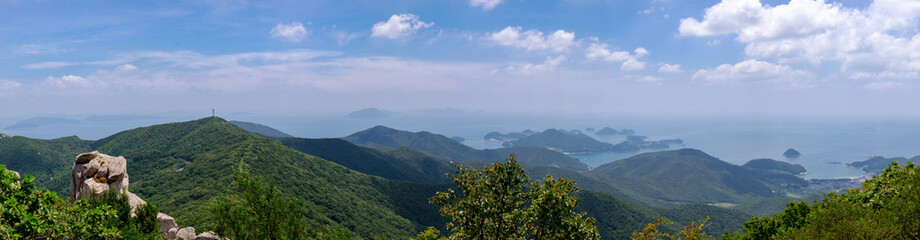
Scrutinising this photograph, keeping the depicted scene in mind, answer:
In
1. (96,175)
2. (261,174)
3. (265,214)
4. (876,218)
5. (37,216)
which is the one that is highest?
(37,216)

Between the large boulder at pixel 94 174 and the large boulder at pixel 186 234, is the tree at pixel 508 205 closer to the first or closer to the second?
the large boulder at pixel 186 234

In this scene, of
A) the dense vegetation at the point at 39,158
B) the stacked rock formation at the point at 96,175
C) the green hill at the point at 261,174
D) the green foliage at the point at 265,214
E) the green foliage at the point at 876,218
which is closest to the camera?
the green foliage at the point at 876,218

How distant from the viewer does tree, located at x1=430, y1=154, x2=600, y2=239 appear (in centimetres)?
1273

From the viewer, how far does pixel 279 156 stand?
12962 centimetres

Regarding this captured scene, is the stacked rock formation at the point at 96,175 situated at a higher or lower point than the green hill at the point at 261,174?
higher

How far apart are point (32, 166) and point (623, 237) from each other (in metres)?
231

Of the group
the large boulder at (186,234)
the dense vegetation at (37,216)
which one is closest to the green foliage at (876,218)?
the dense vegetation at (37,216)

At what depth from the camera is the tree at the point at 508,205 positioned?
12727mm

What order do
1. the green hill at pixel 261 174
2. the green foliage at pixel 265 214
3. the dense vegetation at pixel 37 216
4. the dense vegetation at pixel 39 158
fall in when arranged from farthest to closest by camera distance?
the dense vegetation at pixel 39 158 < the green hill at pixel 261 174 < the green foliage at pixel 265 214 < the dense vegetation at pixel 37 216

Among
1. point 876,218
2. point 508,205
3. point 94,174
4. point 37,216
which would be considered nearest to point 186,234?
point 94,174

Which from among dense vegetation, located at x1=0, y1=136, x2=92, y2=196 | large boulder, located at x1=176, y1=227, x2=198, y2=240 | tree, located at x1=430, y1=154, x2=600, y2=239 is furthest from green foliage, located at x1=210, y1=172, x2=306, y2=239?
dense vegetation, located at x1=0, y1=136, x2=92, y2=196

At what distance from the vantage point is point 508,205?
13148 mm

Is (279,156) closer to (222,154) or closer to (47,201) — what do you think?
(222,154)

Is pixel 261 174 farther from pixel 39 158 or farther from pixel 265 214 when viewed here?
pixel 39 158
